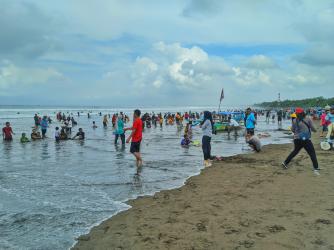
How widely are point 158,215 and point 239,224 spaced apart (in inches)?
55.0

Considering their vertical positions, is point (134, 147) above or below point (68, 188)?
above

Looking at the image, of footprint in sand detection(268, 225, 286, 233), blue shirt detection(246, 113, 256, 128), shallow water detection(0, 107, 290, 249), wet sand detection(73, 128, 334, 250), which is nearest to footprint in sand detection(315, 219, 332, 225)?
wet sand detection(73, 128, 334, 250)

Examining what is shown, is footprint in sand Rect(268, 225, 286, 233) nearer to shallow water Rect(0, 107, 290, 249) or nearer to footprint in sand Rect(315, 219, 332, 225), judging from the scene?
footprint in sand Rect(315, 219, 332, 225)

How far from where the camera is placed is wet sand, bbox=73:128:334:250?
15.1 feet

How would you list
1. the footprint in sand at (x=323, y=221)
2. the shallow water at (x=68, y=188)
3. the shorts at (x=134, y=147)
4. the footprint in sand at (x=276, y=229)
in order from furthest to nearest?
the shorts at (x=134, y=147), the shallow water at (x=68, y=188), the footprint in sand at (x=323, y=221), the footprint in sand at (x=276, y=229)

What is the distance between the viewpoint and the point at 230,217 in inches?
218

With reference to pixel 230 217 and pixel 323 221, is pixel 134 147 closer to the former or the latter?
pixel 230 217

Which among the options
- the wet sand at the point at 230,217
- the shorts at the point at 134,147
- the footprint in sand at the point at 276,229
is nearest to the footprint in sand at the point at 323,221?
the wet sand at the point at 230,217

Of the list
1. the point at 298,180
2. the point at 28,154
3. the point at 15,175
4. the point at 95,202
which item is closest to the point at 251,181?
the point at 298,180

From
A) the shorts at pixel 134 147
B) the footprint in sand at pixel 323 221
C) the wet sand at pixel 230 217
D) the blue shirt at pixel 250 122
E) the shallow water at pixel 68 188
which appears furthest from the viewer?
the blue shirt at pixel 250 122

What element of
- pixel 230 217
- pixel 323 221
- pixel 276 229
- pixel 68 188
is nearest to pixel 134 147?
pixel 68 188

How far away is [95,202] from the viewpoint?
23.9 ft

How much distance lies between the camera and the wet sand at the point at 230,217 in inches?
181

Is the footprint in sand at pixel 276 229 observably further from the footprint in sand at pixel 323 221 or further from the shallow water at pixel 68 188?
the shallow water at pixel 68 188
